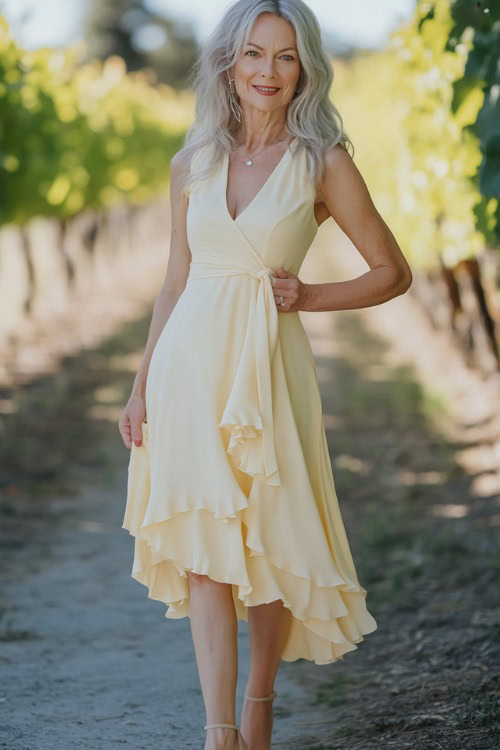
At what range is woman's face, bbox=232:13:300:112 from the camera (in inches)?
111

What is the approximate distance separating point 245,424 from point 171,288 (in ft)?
1.74

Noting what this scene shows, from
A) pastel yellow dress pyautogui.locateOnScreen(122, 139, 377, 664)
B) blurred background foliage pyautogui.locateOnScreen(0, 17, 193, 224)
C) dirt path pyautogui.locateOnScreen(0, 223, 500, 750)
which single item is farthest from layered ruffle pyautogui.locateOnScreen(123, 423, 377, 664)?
blurred background foliage pyautogui.locateOnScreen(0, 17, 193, 224)

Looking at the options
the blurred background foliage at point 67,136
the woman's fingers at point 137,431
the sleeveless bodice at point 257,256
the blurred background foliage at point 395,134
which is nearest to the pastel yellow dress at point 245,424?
the sleeveless bodice at point 257,256

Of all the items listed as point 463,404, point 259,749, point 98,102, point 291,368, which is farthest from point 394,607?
point 98,102

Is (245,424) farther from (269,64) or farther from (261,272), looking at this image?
(269,64)

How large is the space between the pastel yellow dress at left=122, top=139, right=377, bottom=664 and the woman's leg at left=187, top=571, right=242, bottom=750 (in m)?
0.06

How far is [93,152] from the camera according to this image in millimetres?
17000

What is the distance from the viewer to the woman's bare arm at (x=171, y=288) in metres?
3.02

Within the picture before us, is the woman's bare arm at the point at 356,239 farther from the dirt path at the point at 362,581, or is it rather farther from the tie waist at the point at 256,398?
the dirt path at the point at 362,581

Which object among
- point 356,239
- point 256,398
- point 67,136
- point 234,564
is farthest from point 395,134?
point 234,564

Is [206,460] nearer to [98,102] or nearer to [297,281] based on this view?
[297,281]

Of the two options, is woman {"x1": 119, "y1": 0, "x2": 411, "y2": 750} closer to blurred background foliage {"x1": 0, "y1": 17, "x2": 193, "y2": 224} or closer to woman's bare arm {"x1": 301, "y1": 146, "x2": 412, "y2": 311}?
woman's bare arm {"x1": 301, "y1": 146, "x2": 412, "y2": 311}

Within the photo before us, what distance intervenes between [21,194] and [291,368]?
28.3 feet

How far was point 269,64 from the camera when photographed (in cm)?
282
